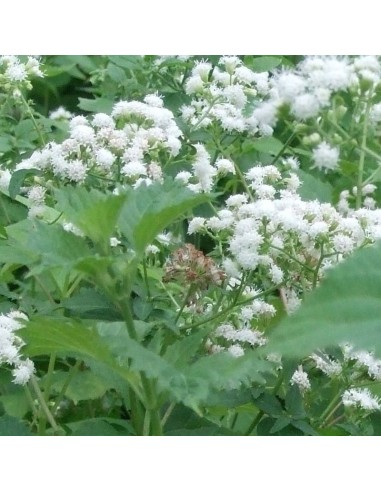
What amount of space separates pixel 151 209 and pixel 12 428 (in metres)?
0.39

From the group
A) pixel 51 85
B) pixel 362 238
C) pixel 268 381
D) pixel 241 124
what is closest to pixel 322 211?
pixel 362 238

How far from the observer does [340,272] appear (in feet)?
2.39

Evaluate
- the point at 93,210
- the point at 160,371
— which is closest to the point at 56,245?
the point at 93,210

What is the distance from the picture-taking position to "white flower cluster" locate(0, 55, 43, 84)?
1.63 meters

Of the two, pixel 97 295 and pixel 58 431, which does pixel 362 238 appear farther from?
pixel 58 431

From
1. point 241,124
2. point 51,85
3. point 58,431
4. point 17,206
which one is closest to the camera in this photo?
point 58,431

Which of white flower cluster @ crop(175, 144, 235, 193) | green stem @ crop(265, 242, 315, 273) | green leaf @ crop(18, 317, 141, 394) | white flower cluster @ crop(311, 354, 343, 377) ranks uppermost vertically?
white flower cluster @ crop(175, 144, 235, 193)

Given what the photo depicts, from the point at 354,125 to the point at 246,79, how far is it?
0.53 metres

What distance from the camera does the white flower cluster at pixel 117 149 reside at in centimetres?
129

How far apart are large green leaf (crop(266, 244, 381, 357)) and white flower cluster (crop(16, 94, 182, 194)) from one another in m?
0.56

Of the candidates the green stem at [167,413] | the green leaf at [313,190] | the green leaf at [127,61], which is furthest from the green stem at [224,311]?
the green leaf at [127,61]

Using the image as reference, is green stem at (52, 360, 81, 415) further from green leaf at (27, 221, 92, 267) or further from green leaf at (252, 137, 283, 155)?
green leaf at (252, 137, 283, 155)

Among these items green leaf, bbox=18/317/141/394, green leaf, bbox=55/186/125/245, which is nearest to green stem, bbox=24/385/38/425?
green leaf, bbox=18/317/141/394

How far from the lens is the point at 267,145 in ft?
5.72
